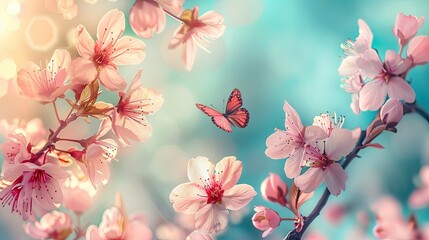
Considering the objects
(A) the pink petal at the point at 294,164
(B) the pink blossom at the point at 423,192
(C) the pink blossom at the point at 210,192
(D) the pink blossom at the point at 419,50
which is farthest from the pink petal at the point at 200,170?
(B) the pink blossom at the point at 423,192

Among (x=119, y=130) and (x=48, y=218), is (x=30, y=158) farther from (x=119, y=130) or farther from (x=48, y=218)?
(x=48, y=218)

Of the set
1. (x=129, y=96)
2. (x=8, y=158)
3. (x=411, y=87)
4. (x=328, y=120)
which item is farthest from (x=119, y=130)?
(x=411, y=87)

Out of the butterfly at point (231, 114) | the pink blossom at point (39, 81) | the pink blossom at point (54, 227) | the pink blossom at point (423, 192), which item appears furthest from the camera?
the pink blossom at point (423, 192)

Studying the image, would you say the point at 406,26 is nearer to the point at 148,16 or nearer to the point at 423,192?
the point at 148,16

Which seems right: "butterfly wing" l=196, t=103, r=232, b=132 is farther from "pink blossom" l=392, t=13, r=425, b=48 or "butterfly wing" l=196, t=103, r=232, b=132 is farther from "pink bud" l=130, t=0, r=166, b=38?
"pink blossom" l=392, t=13, r=425, b=48

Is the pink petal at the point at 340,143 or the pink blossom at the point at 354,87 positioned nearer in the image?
the pink petal at the point at 340,143

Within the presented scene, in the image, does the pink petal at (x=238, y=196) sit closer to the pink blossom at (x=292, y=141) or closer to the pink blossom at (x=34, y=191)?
the pink blossom at (x=292, y=141)

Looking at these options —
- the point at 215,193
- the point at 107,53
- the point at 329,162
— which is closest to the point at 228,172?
A: the point at 215,193

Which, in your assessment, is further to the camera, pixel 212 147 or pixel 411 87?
pixel 212 147
